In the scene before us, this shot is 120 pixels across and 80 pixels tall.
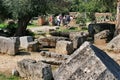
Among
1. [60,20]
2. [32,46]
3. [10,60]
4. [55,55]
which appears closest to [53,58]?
[55,55]

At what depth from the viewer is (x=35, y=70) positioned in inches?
348

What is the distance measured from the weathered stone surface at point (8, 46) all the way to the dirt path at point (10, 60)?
11.2 inches

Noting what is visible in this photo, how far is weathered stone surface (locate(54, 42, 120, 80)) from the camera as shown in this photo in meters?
6.39

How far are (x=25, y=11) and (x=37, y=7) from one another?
0.76 meters

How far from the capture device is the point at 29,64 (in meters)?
9.38

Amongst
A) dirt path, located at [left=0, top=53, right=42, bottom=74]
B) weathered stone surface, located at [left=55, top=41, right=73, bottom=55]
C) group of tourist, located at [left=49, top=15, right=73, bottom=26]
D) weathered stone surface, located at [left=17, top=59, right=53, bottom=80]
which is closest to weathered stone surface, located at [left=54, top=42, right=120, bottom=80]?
weathered stone surface, located at [left=17, top=59, right=53, bottom=80]

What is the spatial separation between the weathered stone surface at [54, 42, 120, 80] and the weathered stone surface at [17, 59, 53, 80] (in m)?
→ 1.22

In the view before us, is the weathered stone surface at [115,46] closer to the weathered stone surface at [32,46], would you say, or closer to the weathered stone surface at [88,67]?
the weathered stone surface at [32,46]

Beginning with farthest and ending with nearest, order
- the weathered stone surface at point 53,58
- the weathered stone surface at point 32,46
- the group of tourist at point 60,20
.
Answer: the group of tourist at point 60,20 → the weathered stone surface at point 32,46 → the weathered stone surface at point 53,58

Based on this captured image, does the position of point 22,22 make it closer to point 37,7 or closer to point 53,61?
point 37,7

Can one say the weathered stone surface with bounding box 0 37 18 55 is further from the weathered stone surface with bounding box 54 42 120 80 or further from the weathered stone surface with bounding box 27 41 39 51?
the weathered stone surface with bounding box 54 42 120 80

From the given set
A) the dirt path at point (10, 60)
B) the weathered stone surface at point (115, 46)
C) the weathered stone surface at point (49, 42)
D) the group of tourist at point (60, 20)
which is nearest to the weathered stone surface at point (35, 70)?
the dirt path at point (10, 60)

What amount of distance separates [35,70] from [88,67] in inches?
103

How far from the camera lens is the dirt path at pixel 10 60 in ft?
36.9
